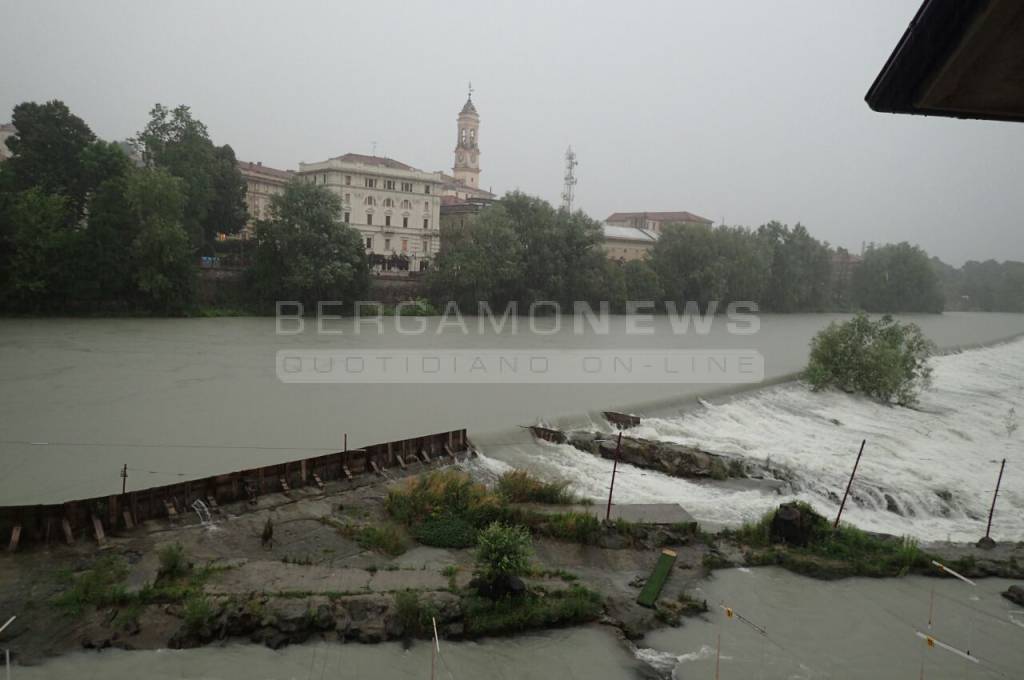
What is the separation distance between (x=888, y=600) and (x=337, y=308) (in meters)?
35.0

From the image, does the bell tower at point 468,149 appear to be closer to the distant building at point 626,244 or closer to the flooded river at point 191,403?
the distant building at point 626,244

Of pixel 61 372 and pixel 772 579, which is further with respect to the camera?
pixel 61 372

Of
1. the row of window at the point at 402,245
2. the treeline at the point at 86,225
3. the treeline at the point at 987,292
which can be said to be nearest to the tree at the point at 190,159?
the treeline at the point at 86,225

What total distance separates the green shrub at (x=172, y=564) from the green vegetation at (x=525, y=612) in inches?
152

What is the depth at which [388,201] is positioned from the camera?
5688cm

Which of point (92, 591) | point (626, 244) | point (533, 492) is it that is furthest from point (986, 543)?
point (626, 244)

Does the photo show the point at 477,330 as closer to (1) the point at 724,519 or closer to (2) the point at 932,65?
(1) the point at 724,519

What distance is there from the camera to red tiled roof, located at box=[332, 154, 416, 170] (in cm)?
5550

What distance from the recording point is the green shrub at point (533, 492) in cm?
1306

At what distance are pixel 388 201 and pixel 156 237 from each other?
83.3 ft

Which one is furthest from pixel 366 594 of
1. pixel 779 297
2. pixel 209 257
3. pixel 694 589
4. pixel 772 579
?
pixel 779 297

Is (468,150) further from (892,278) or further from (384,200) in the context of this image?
(892,278)

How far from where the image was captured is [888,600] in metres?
10.2

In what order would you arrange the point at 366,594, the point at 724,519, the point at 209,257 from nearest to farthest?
the point at 366,594 < the point at 724,519 < the point at 209,257
